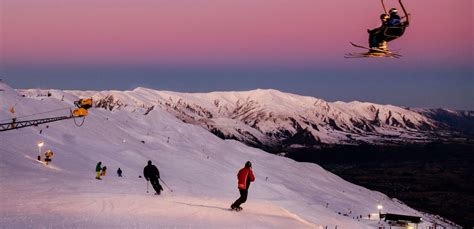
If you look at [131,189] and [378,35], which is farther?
[131,189]

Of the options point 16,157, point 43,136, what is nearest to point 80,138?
point 43,136

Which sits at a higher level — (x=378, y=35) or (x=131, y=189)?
(x=378, y=35)

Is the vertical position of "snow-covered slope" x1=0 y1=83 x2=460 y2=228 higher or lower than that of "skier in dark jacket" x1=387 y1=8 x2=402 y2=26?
lower

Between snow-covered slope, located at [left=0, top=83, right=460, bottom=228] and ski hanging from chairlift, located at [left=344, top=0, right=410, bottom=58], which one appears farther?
snow-covered slope, located at [left=0, top=83, right=460, bottom=228]

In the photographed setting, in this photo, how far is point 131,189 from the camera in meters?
28.4

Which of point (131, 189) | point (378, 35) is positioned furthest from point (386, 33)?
point (131, 189)

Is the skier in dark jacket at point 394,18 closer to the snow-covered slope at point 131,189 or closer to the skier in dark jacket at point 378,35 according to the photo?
the skier in dark jacket at point 378,35

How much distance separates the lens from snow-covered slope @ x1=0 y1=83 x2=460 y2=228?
60.7ft

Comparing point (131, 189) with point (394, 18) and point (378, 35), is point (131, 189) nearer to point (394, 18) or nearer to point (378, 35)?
point (378, 35)

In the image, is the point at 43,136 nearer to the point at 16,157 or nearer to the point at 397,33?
the point at 16,157

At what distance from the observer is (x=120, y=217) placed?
18.1 meters

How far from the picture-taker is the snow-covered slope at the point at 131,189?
18.5 metres

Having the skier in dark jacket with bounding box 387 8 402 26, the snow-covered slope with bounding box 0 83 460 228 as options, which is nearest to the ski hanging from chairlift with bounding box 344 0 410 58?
the skier in dark jacket with bounding box 387 8 402 26

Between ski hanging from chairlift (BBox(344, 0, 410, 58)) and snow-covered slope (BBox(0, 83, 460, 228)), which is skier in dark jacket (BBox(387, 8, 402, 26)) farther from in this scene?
snow-covered slope (BBox(0, 83, 460, 228))
